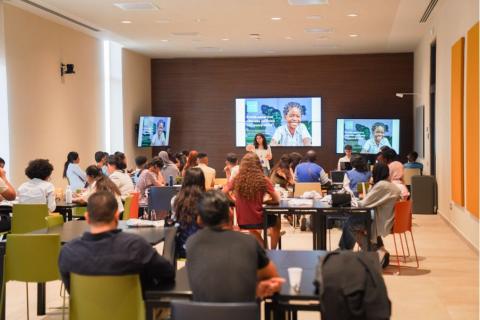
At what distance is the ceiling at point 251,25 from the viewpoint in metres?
10.5

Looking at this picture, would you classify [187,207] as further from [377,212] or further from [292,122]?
[292,122]

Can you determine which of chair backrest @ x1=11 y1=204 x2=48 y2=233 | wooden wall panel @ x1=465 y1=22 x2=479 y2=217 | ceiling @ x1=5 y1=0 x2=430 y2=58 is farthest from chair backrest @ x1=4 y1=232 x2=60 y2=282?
ceiling @ x1=5 y1=0 x2=430 y2=58

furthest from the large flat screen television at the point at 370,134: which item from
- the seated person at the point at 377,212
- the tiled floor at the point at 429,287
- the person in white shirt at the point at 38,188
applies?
the person in white shirt at the point at 38,188

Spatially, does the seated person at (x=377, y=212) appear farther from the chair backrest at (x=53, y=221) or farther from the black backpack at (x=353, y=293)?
the black backpack at (x=353, y=293)

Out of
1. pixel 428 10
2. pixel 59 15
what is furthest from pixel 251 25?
pixel 59 15

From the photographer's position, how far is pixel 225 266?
296 cm

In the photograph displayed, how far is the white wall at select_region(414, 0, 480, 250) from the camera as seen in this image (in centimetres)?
821

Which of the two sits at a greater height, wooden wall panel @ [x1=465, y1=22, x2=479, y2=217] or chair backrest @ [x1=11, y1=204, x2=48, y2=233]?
wooden wall panel @ [x1=465, y1=22, x2=479, y2=217]

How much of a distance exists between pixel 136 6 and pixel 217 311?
8.57 m

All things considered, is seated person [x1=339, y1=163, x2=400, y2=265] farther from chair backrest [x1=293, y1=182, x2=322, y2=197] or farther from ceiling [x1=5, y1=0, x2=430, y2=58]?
ceiling [x1=5, y1=0, x2=430, y2=58]

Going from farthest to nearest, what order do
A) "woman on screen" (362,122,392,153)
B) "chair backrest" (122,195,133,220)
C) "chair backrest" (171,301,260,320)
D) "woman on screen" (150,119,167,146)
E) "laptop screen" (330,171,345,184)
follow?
"woman on screen" (150,119,167,146), "woman on screen" (362,122,392,153), "laptop screen" (330,171,345,184), "chair backrest" (122,195,133,220), "chair backrest" (171,301,260,320)

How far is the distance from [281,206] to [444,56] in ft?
17.3

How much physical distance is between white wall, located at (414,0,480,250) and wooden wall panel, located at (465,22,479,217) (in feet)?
0.35

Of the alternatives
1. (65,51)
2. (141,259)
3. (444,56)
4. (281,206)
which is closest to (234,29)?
(65,51)
